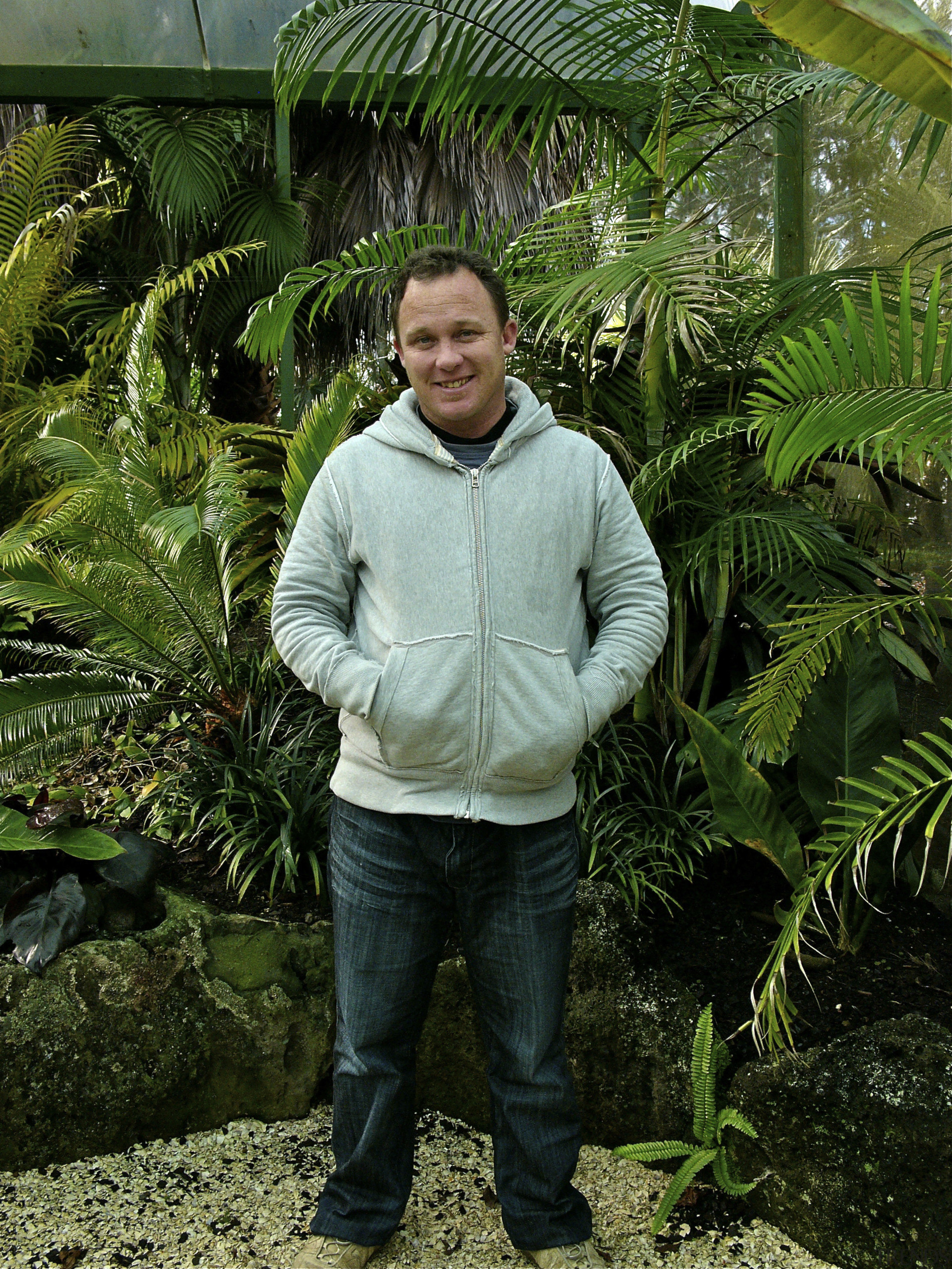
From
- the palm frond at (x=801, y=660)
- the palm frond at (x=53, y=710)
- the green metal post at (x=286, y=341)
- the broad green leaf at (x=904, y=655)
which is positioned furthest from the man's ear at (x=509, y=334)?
the green metal post at (x=286, y=341)

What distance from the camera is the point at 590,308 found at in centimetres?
268

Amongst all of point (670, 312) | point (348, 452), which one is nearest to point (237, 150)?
point (670, 312)

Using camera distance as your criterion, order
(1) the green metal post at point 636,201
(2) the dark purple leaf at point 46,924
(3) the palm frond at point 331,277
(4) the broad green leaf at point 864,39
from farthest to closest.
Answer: (3) the palm frond at point 331,277
(1) the green metal post at point 636,201
(2) the dark purple leaf at point 46,924
(4) the broad green leaf at point 864,39

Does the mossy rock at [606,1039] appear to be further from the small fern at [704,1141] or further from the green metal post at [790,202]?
the green metal post at [790,202]

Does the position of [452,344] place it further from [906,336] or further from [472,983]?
[472,983]

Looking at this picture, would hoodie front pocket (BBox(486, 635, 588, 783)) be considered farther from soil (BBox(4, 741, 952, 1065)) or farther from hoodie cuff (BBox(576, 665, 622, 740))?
soil (BBox(4, 741, 952, 1065))

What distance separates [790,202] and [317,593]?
348cm

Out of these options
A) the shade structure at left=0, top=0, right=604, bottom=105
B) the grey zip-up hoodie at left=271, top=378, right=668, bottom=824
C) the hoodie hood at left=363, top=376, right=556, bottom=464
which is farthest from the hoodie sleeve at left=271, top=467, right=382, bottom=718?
the shade structure at left=0, top=0, right=604, bottom=105

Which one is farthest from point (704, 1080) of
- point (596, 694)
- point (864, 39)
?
point (864, 39)

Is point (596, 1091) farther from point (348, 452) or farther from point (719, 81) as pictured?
point (719, 81)

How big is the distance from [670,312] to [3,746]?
2.54 m

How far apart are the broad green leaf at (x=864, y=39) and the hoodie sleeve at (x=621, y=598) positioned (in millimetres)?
894

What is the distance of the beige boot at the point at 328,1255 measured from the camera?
2162mm

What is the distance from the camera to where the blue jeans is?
6.64 ft
